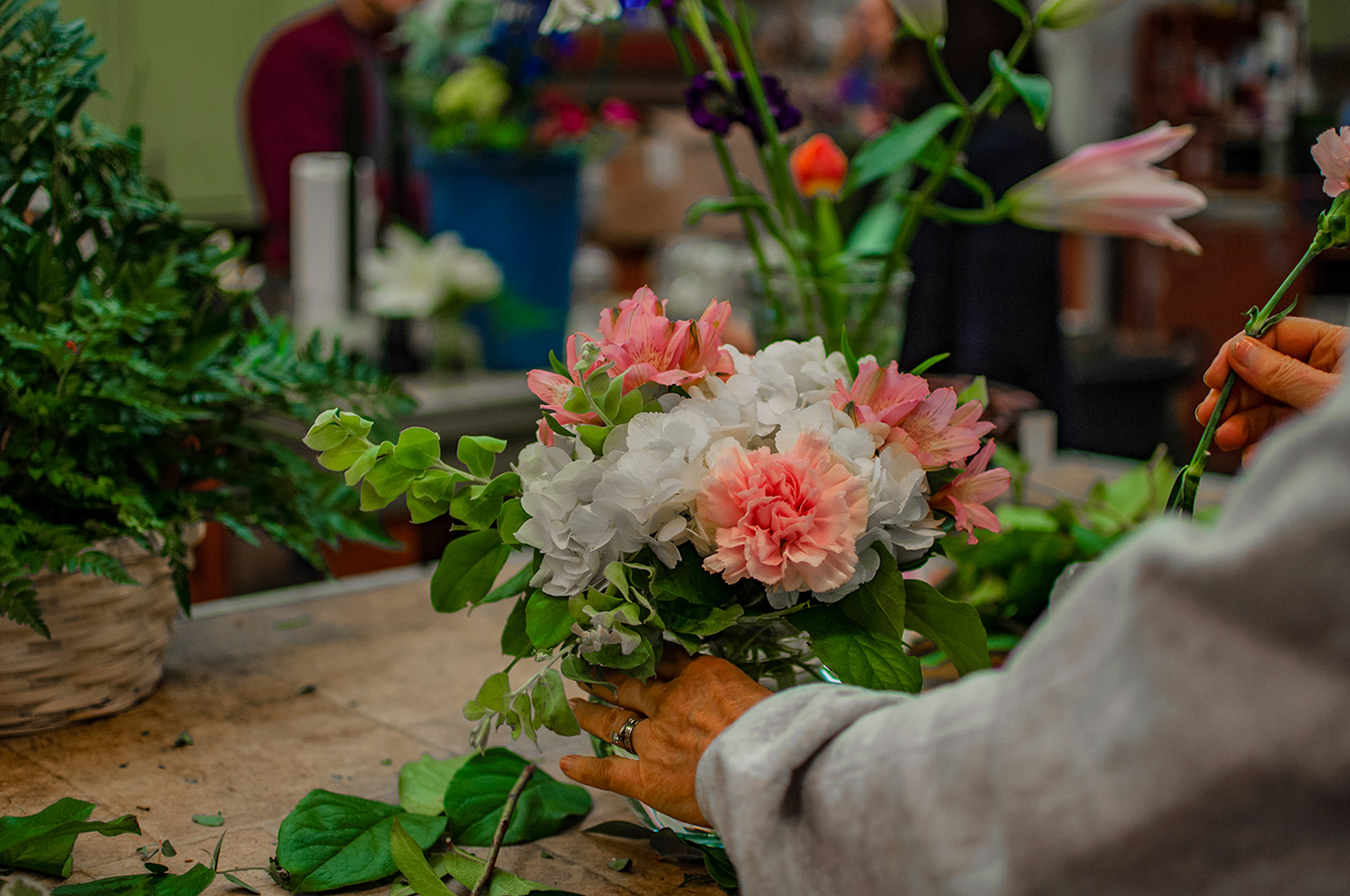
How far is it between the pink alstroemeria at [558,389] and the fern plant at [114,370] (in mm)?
300

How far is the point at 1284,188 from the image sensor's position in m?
4.64

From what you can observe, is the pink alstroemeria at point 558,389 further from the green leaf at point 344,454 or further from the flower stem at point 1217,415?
the flower stem at point 1217,415

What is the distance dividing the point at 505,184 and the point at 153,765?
1332 millimetres

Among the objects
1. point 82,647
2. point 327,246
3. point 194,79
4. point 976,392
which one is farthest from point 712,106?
point 194,79

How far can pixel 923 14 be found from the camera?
0.98m

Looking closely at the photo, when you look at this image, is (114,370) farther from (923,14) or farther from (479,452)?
(923,14)

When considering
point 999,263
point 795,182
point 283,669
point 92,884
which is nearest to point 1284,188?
point 999,263

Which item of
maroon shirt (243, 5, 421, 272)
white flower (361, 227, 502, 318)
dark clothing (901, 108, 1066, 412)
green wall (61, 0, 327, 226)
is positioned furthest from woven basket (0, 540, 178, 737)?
green wall (61, 0, 327, 226)

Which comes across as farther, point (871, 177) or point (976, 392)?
point (871, 177)

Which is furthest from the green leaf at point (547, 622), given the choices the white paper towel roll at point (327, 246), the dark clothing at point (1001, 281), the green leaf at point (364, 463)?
the white paper towel roll at point (327, 246)

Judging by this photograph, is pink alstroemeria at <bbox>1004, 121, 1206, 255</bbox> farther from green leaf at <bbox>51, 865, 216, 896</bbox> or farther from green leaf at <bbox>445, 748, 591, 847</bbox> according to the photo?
green leaf at <bbox>51, 865, 216, 896</bbox>

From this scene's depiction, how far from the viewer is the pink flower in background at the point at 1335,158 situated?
60 cm

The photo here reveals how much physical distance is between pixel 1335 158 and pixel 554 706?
1.58 feet

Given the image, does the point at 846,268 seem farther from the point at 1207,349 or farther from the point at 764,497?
the point at 1207,349
